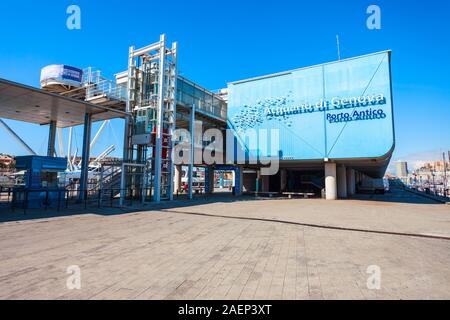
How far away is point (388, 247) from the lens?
22.5ft

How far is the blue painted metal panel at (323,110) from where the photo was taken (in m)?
22.8

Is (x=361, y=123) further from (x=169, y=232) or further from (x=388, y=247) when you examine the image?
(x=169, y=232)

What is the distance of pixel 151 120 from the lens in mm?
22031

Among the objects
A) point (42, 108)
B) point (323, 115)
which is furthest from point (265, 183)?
point (42, 108)

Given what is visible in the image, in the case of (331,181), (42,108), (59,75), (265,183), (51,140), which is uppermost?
(59,75)

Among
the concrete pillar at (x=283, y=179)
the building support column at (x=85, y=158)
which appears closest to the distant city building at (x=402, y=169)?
the concrete pillar at (x=283, y=179)

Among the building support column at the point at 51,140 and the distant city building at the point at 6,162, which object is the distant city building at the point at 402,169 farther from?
the distant city building at the point at 6,162

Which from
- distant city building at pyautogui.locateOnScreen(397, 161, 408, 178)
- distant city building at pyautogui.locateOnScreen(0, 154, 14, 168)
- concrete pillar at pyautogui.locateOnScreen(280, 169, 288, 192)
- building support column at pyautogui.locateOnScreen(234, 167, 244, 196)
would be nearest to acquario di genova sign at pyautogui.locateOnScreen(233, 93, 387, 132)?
building support column at pyautogui.locateOnScreen(234, 167, 244, 196)

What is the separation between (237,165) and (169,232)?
77.4 ft

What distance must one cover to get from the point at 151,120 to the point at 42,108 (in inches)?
314

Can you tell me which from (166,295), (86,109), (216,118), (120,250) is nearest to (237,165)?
(216,118)

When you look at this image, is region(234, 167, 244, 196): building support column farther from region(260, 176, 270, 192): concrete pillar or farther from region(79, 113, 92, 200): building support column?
region(79, 113, 92, 200): building support column

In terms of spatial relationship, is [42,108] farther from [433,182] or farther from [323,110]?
[433,182]

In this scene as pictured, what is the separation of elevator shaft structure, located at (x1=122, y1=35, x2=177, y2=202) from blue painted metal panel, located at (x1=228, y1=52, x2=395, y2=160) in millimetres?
10173
